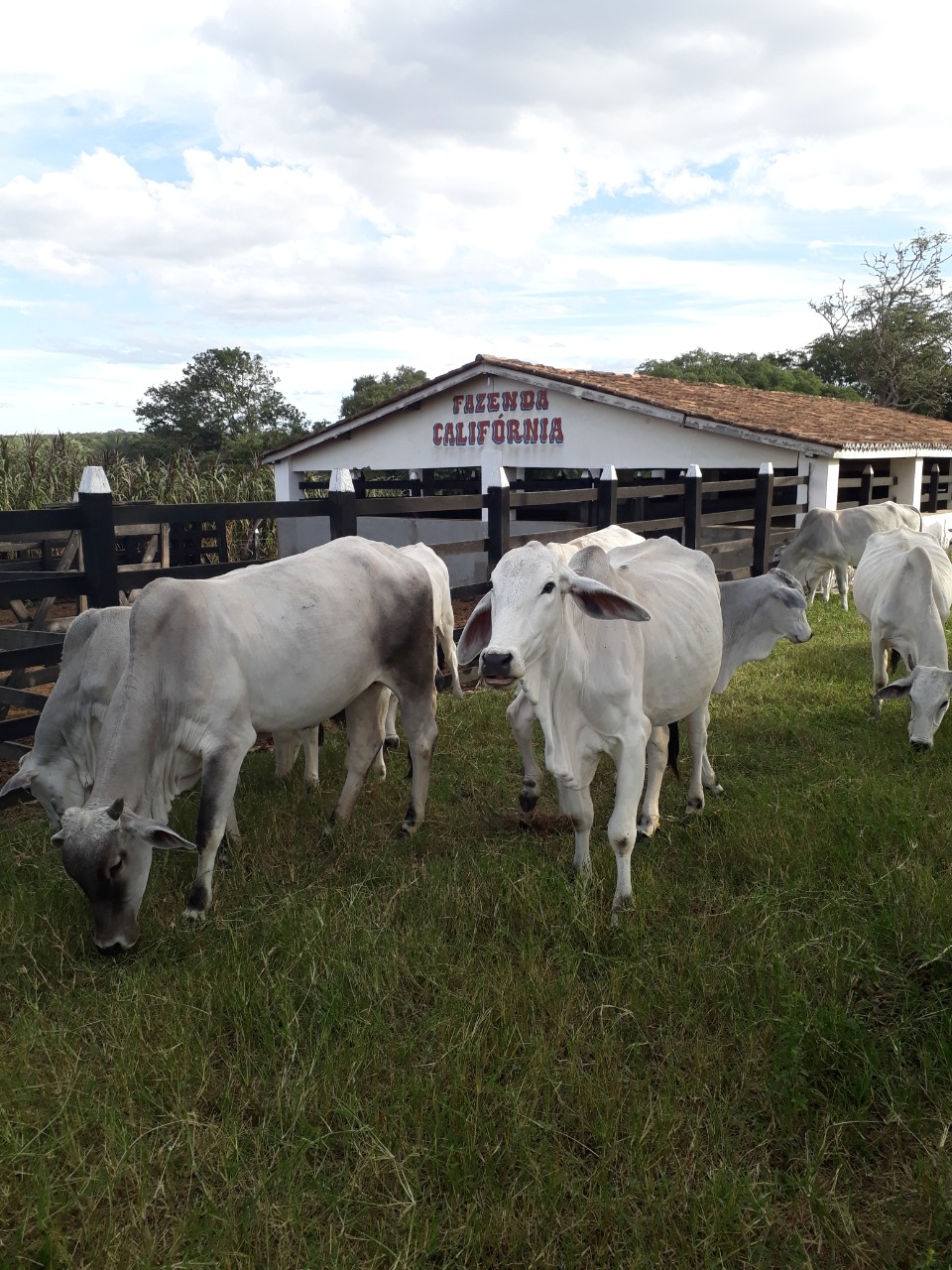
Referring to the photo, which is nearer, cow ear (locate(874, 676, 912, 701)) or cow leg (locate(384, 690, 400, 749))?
cow ear (locate(874, 676, 912, 701))

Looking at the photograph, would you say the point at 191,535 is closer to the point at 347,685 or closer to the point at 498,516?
the point at 498,516

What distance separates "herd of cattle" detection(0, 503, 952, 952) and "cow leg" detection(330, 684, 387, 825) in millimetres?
10

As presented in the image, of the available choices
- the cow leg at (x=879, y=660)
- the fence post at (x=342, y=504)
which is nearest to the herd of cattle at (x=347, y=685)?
the cow leg at (x=879, y=660)

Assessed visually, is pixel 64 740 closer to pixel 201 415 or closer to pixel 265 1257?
pixel 265 1257

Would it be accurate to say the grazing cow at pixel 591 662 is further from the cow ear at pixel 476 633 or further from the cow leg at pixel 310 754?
the cow leg at pixel 310 754

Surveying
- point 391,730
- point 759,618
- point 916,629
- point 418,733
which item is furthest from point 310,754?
point 916,629

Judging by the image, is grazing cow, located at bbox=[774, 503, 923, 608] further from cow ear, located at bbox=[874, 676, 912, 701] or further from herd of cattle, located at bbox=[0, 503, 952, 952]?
herd of cattle, located at bbox=[0, 503, 952, 952]

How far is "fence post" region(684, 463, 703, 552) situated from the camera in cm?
1235

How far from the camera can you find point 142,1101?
3062 millimetres

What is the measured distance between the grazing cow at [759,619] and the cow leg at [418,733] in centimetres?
230

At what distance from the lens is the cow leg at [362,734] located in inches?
215

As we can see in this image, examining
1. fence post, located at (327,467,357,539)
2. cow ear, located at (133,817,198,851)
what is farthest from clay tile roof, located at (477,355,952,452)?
cow ear, located at (133,817,198,851)

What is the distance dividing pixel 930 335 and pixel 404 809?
40.7m

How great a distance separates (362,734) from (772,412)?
14731mm
